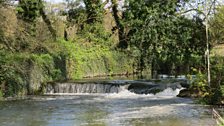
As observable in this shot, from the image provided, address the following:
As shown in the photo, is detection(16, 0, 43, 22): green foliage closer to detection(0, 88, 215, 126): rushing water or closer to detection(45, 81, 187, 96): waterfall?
detection(45, 81, 187, 96): waterfall

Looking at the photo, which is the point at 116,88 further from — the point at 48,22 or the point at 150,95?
the point at 48,22

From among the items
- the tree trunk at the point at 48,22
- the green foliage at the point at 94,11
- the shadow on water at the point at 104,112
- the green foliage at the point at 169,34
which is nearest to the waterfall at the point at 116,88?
the shadow on water at the point at 104,112

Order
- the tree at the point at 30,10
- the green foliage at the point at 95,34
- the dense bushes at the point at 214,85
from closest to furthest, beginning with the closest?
the dense bushes at the point at 214,85, the tree at the point at 30,10, the green foliage at the point at 95,34

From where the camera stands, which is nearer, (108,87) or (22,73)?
(22,73)

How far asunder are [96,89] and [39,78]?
4.13 metres

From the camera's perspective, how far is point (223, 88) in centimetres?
2084

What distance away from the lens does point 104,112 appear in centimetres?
2078

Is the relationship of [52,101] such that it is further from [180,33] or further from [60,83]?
[180,33]

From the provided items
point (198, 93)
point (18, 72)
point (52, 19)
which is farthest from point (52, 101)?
point (52, 19)

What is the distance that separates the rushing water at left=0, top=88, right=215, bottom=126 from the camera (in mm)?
17625

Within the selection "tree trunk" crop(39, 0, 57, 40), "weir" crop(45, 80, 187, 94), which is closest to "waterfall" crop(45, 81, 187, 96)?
"weir" crop(45, 80, 187, 94)

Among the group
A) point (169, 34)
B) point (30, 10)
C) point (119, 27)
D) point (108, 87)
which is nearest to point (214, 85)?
point (169, 34)

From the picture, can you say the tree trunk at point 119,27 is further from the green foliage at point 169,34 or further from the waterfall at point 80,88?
the waterfall at point 80,88

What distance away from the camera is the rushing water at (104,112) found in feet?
57.8
